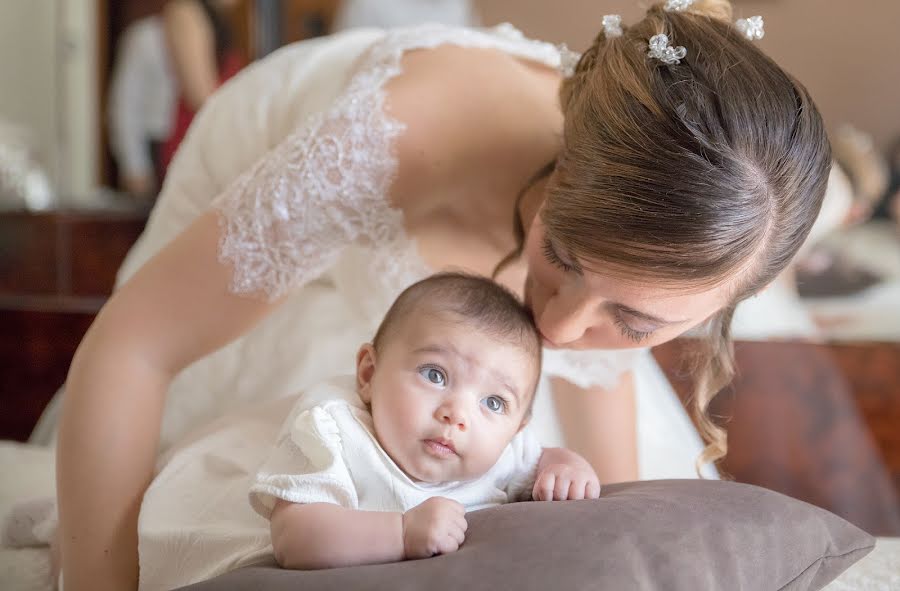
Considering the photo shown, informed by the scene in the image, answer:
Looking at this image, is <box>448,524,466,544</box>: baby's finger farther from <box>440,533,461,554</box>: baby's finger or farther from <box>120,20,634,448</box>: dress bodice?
<box>120,20,634,448</box>: dress bodice

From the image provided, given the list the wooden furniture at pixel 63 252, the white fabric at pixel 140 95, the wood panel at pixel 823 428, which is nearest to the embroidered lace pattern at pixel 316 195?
the wood panel at pixel 823 428

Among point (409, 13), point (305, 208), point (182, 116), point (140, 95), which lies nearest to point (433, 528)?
point (305, 208)

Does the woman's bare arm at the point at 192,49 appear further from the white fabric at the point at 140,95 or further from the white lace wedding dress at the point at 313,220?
the white lace wedding dress at the point at 313,220

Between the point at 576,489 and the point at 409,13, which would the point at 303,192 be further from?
the point at 409,13

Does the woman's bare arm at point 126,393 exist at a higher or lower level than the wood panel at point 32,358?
higher

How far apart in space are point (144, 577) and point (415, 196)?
0.60m

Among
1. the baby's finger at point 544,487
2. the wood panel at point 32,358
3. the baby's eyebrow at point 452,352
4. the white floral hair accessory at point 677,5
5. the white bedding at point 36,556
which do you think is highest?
the white floral hair accessory at point 677,5

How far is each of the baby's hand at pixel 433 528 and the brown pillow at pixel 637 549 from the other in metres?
0.01

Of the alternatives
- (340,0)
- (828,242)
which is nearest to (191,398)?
(828,242)

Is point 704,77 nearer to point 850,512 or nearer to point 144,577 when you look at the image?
point 144,577

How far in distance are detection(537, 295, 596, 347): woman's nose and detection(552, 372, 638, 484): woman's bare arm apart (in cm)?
43

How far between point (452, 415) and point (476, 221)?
56 centimetres

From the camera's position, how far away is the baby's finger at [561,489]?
1.01 metres

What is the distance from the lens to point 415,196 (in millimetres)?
1344
